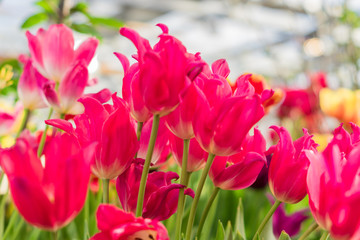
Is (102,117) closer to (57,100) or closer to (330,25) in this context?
(57,100)

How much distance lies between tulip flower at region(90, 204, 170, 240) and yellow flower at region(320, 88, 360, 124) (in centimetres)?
98

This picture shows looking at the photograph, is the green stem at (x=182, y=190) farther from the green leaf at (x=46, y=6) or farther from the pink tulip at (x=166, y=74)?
the green leaf at (x=46, y=6)

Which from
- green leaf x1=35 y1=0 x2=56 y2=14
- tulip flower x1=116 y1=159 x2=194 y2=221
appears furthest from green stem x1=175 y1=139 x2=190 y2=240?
green leaf x1=35 y1=0 x2=56 y2=14

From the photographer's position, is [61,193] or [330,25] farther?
[330,25]

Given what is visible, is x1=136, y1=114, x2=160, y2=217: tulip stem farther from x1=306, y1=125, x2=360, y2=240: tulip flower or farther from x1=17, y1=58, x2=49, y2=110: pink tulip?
x1=17, y1=58, x2=49, y2=110: pink tulip

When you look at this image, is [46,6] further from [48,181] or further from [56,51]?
[48,181]

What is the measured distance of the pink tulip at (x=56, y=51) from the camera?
1.18 ft

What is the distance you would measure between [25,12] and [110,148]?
18.0 feet

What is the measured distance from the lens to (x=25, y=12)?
5.23 meters

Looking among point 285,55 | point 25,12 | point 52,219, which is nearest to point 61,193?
point 52,219

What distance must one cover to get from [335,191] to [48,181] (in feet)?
0.46

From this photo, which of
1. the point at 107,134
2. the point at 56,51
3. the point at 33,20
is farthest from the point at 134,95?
the point at 33,20

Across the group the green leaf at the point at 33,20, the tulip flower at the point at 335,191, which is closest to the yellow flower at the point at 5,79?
the green leaf at the point at 33,20

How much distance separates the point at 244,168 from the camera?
27cm
